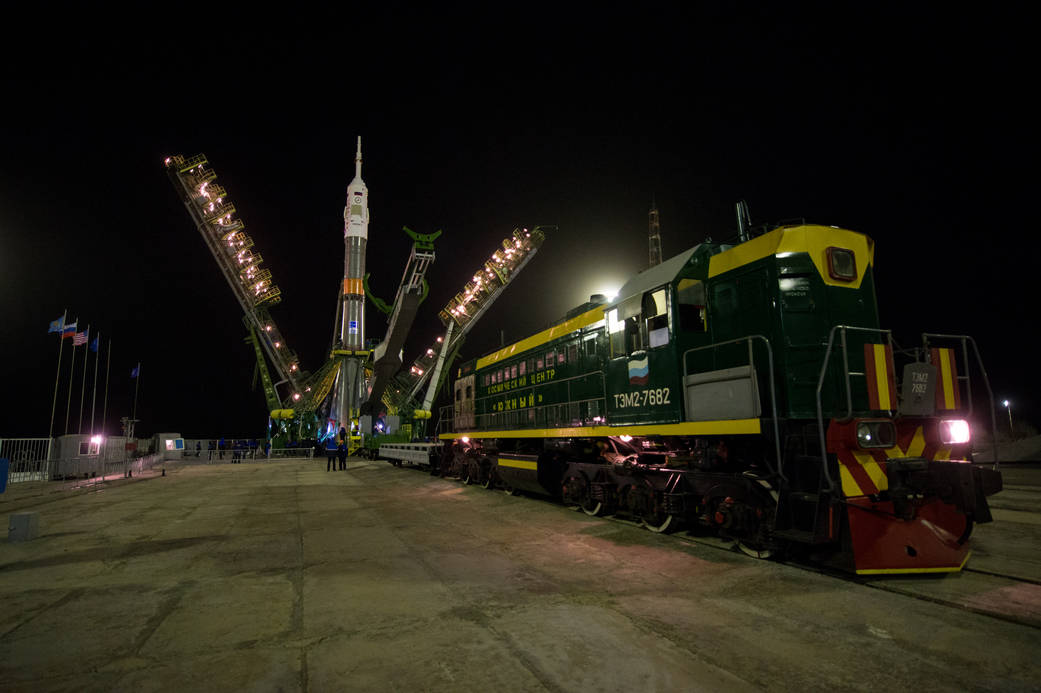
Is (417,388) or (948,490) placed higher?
(417,388)

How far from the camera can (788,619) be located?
13.6ft

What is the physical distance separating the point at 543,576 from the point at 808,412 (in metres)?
3.32

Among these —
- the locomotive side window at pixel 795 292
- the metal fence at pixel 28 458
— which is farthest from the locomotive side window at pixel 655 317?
the metal fence at pixel 28 458

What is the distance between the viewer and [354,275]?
43125mm

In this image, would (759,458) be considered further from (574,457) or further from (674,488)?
(574,457)

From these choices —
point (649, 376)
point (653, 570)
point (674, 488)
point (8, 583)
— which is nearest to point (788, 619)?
point (653, 570)

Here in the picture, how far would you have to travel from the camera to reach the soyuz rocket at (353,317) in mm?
42219

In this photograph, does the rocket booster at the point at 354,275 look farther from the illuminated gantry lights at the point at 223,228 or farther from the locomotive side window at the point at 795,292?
the locomotive side window at the point at 795,292

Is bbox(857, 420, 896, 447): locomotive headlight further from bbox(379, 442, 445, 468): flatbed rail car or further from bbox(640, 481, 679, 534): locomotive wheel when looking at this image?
bbox(379, 442, 445, 468): flatbed rail car

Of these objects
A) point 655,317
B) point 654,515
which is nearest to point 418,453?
point 654,515

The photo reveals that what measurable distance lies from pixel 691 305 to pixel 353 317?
39.1m

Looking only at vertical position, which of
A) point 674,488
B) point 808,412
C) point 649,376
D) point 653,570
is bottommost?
point 653,570

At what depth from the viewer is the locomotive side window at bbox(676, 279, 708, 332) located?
715 cm

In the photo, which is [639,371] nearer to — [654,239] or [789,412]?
[789,412]
